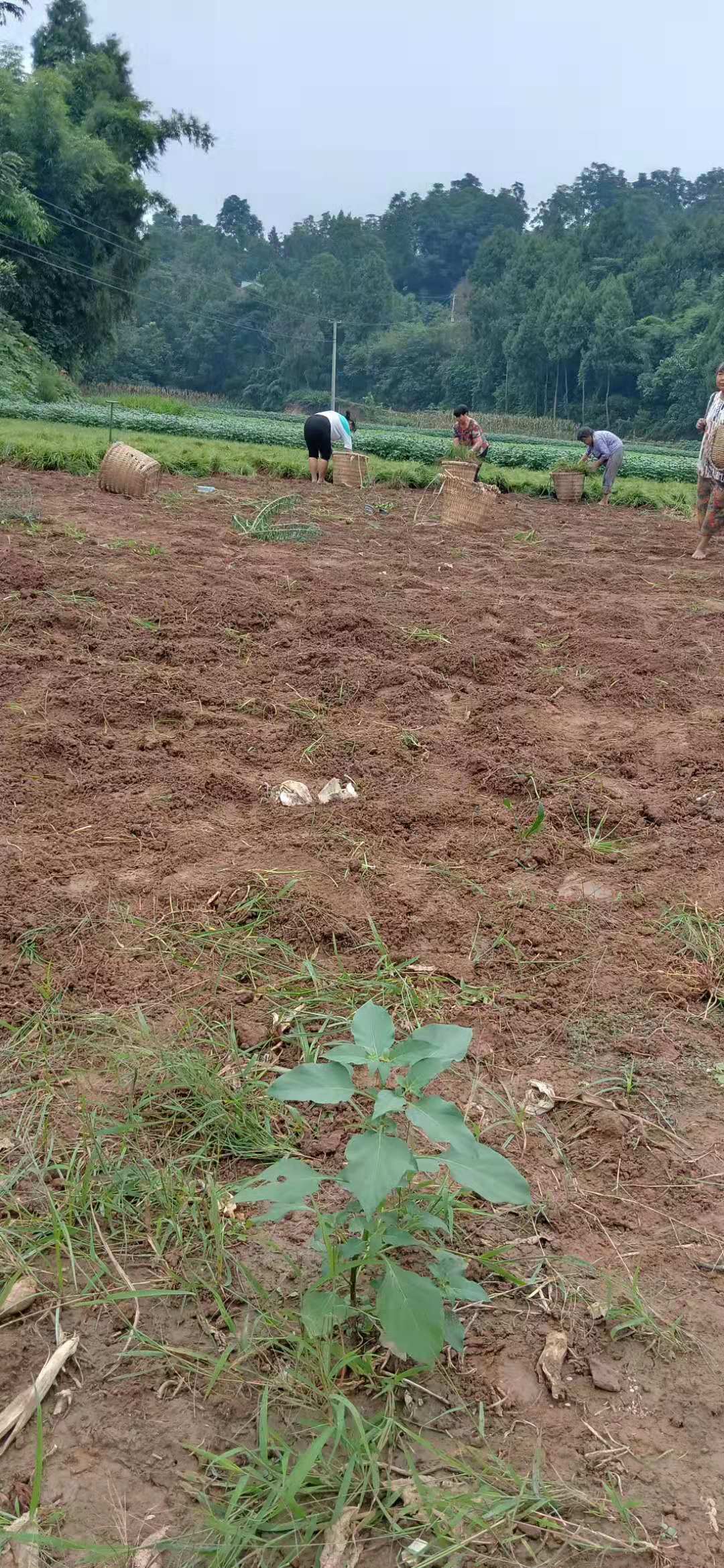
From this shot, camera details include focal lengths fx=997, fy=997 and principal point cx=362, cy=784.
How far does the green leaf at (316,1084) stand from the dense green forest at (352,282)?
31.5 meters

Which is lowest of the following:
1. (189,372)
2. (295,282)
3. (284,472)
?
(284,472)

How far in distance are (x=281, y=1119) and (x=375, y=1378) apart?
593 millimetres

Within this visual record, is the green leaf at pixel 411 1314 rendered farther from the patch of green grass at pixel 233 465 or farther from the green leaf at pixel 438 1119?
the patch of green grass at pixel 233 465

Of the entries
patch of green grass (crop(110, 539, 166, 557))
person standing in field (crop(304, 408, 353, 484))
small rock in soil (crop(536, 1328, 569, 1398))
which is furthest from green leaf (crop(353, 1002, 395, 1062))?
person standing in field (crop(304, 408, 353, 484))

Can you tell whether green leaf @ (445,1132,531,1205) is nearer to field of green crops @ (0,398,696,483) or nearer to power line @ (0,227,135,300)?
field of green crops @ (0,398,696,483)

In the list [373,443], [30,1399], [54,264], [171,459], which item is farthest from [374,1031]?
[54,264]

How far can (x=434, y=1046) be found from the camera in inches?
60.4

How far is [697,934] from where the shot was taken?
2.59 m

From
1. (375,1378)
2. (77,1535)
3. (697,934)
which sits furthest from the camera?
(697,934)

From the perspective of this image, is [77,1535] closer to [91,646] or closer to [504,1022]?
[504,1022]

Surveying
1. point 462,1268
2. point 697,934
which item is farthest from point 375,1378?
point 697,934

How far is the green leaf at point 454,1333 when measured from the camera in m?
1.44

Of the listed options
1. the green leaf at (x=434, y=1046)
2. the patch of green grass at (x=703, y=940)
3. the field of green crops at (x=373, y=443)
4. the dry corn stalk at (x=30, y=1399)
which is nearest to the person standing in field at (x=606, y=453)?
the field of green crops at (x=373, y=443)

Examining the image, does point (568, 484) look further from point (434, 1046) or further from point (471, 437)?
point (434, 1046)
